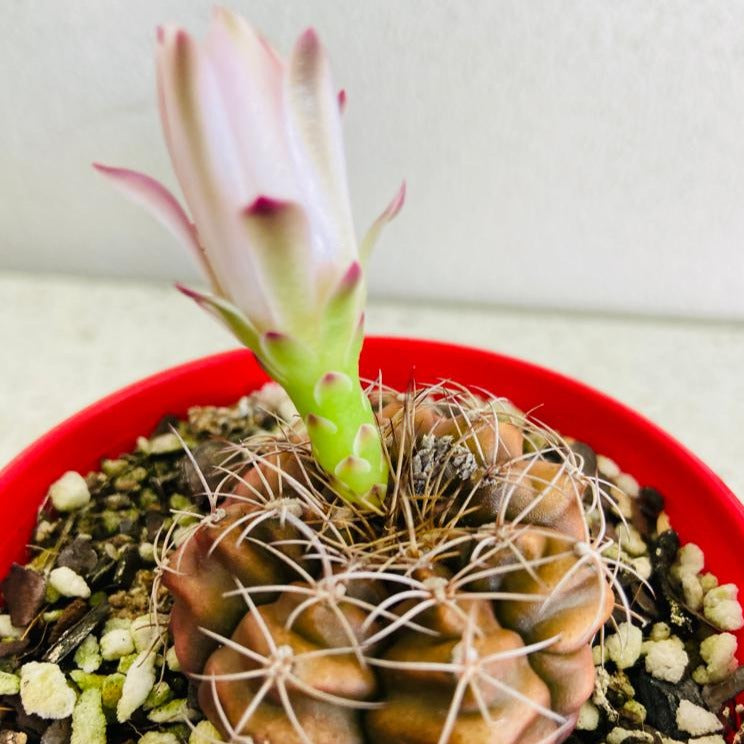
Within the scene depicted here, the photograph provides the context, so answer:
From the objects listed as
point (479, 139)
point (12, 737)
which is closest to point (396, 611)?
point (12, 737)

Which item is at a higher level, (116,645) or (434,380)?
(434,380)

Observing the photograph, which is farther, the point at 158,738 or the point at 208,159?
the point at 158,738

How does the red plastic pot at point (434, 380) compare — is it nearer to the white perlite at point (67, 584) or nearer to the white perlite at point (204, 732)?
the white perlite at point (67, 584)

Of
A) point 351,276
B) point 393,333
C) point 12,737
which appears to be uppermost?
point 351,276

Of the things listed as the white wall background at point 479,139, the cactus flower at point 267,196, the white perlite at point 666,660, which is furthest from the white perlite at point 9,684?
the white wall background at point 479,139

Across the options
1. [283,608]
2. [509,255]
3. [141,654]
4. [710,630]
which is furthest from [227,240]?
[509,255]

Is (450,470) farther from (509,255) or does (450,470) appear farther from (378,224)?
(509,255)

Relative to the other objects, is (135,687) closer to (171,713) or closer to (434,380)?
(171,713)

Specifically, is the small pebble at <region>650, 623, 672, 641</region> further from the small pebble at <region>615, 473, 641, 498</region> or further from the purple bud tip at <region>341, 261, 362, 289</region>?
the purple bud tip at <region>341, 261, 362, 289</region>
